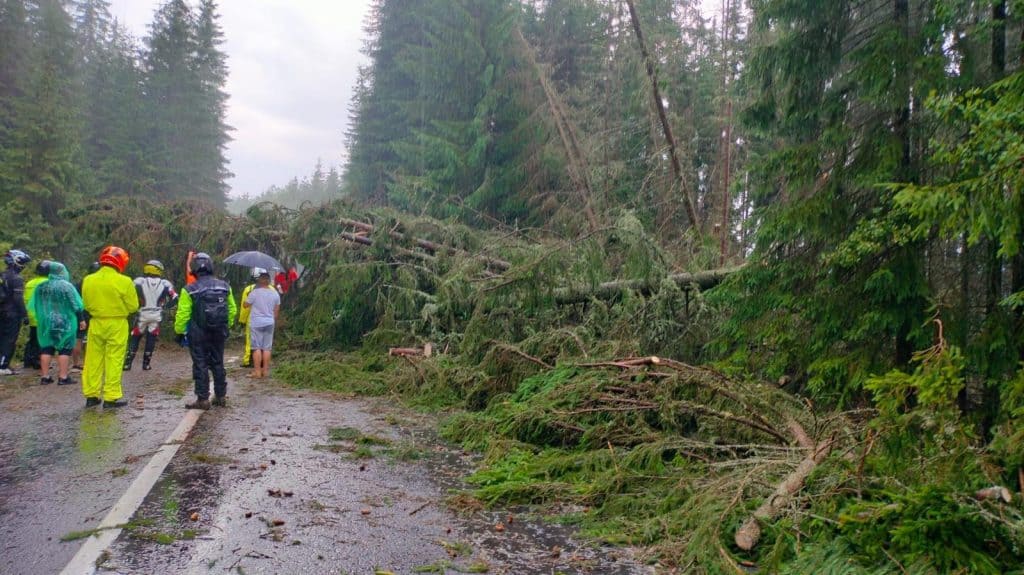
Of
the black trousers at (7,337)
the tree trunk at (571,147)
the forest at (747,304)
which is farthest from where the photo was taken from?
the tree trunk at (571,147)

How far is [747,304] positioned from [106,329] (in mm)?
7451

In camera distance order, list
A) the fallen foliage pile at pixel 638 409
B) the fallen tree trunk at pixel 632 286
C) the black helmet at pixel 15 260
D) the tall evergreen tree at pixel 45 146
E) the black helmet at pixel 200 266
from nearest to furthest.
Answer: the fallen foliage pile at pixel 638 409 < the black helmet at pixel 200 266 < the fallen tree trunk at pixel 632 286 < the black helmet at pixel 15 260 < the tall evergreen tree at pixel 45 146

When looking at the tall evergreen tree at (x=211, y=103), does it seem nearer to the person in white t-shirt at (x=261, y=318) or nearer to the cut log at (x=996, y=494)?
the person in white t-shirt at (x=261, y=318)

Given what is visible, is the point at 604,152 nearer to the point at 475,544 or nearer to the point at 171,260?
the point at 171,260

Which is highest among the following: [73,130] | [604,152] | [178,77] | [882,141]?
[178,77]

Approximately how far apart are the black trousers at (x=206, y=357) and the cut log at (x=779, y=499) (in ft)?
21.2

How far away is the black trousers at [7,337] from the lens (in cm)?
1069

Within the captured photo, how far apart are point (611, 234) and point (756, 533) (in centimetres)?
623

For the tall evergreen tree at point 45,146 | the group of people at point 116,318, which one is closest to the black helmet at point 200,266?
the group of people at point 116,318

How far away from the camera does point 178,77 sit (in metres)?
46.7

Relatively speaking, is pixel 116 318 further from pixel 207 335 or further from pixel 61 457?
pixel 61 457

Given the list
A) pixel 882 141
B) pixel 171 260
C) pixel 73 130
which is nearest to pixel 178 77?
pixel 73 130

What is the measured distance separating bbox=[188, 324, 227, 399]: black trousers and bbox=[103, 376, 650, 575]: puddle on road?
48.0 inches

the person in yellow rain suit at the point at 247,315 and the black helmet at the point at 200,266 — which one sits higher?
the black helmet at the point at 200,266
